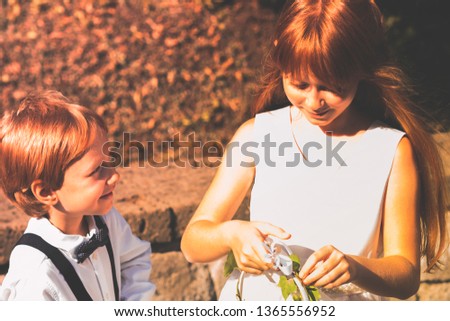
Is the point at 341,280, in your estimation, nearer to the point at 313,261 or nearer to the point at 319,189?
the point at 313,261

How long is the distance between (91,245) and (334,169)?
2.48ft

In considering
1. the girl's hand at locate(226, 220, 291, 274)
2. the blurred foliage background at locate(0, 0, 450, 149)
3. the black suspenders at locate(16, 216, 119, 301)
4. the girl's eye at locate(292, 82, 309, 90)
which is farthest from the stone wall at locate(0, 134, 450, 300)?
the girl's eye at locate(292, 82, 309, 90)

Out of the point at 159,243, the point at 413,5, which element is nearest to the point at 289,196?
the point at 159,243

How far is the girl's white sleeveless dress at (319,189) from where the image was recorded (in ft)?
7.52

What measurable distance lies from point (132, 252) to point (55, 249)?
0.33 meters

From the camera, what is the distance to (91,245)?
2.22m

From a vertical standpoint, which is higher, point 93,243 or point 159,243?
point 93,243

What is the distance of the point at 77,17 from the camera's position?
4.13 meters

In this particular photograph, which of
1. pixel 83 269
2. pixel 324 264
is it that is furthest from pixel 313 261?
pixel 83 269

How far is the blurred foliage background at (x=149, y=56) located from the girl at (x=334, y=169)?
1.44m

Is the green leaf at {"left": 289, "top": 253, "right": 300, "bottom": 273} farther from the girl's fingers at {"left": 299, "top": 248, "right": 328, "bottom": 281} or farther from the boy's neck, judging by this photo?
the boy's neck

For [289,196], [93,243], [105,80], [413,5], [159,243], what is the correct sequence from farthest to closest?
[105,80], [413,5], [159,243], [289,196], [93,243]

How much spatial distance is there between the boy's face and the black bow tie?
7 centimetres

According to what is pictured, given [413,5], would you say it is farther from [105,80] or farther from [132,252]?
[132,252]
